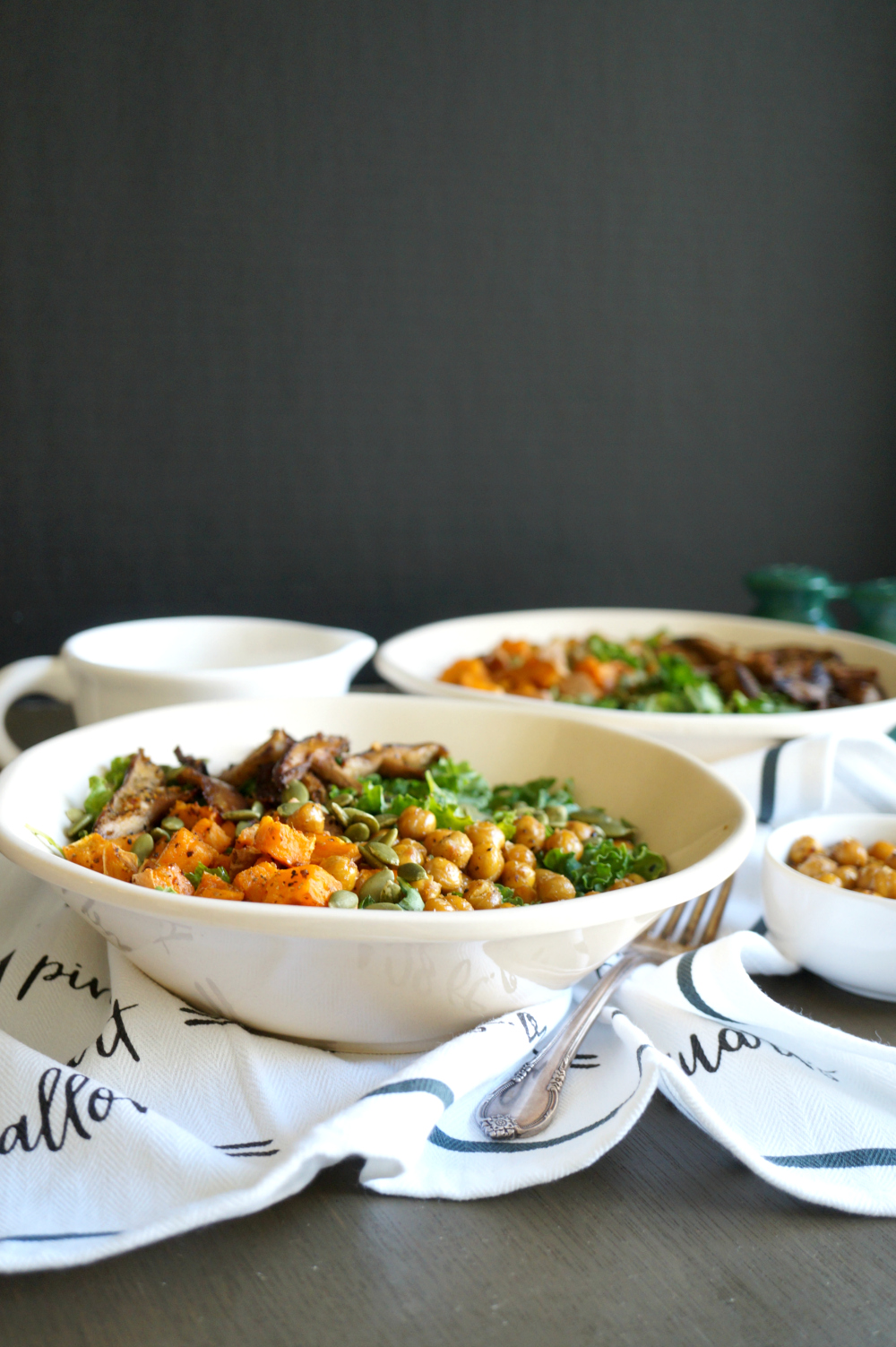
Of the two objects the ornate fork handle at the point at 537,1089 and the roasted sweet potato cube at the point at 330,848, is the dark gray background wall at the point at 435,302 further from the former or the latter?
the ornate fork handle at the point at 537,1089

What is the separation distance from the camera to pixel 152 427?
213 cm

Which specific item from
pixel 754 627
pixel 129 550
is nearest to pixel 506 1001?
pixel 754 627

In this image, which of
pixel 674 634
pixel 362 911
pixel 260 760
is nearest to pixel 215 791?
pixel 260 760

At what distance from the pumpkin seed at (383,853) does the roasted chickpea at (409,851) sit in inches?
0.6

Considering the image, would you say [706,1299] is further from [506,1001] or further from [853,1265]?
[506,1001]

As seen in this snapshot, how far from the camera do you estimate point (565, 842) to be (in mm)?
873

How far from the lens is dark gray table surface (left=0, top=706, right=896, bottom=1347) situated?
1.78ft

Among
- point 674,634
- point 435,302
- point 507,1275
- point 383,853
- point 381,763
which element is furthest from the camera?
point 435,302

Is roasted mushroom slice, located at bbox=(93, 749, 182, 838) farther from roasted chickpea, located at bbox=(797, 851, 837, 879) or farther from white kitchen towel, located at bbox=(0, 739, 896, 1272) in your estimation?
roasted chickpea, located at bbox=(797, 851, 837, 879)

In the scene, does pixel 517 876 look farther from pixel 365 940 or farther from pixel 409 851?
pixel 365 940

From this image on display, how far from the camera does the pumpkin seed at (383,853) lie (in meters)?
0.79

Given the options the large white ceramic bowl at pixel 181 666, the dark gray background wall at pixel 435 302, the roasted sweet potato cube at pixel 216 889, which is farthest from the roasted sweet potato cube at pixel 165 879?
the dark gray background wall at pixel 435 302

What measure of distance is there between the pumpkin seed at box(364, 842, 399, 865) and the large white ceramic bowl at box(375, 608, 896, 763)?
1.14ft

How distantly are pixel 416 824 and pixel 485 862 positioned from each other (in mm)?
69
